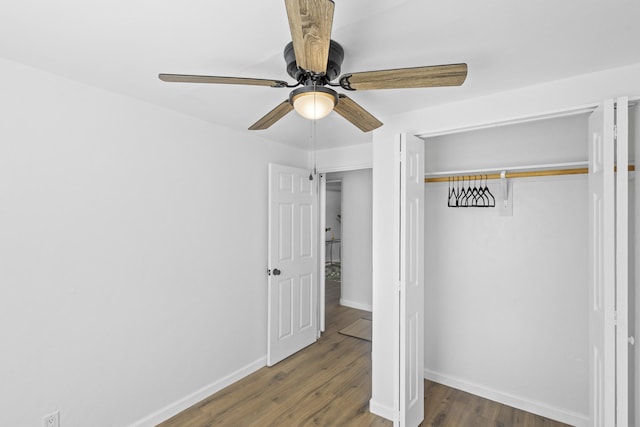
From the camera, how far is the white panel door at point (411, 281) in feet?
7.20

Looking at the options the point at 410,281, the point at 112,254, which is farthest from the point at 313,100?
the point at 112,254

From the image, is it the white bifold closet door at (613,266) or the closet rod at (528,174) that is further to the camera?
the closet rod at (528,174)

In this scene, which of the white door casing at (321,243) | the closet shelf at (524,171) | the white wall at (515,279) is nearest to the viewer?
the closet shelf at (524,171)

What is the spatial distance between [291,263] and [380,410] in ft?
5.40

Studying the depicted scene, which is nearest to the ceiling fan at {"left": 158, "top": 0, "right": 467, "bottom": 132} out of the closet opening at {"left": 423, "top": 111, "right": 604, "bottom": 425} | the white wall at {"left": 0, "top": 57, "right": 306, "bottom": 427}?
the white wall at {"left": 0, "top": 57, "right": 306, "bottom": 427}

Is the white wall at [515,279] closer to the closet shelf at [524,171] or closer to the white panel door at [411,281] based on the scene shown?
the closet shelf at [524,171]

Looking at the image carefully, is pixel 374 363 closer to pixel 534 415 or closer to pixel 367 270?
pixel 534 415

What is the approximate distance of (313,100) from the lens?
1335 millimetres

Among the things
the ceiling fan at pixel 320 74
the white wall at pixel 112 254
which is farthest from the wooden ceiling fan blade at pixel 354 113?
the white wall at pixel 112 254

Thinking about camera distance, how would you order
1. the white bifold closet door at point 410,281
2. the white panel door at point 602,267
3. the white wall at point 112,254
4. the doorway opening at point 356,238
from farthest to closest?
the doorway opening at point 356,238 → the white bifold closet door at point 410,281 → the white wall at point 112,254 → the white panel door at point 602,267

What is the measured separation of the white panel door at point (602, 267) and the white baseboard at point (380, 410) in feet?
4.21

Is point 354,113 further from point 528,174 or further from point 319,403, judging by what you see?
point 319,403

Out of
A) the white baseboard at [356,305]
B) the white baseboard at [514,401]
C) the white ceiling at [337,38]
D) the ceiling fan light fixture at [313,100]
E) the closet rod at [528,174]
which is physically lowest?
the white baseboard at [514,401]

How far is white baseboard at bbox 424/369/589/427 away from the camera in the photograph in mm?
2389
